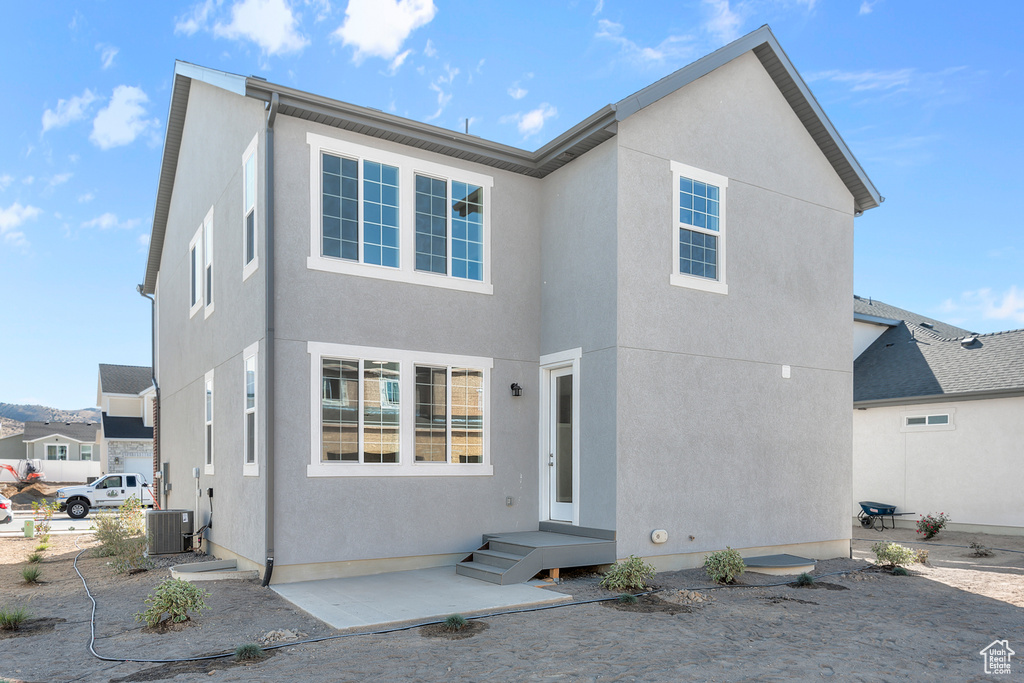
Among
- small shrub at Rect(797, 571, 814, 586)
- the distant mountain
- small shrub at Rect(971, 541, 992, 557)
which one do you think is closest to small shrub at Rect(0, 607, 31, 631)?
small shrub at Rect(797, 571, 814, 586)

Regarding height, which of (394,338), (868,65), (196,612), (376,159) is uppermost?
(868,65)

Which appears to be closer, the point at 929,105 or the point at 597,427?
the point at 597,427

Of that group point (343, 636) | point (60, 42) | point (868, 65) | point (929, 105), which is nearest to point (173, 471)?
point (343, 636)

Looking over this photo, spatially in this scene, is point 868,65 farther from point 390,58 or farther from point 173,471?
point 173,471

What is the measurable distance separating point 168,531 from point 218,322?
12.1ft

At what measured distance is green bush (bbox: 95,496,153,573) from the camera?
34.4 feet

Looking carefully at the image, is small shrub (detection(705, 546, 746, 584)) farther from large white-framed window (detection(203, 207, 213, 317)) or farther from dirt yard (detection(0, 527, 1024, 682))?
large white-framed window (detection(203, 207, 213, 317))

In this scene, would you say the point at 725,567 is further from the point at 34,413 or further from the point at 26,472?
the point at 34,413

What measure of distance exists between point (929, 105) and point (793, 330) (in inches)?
623

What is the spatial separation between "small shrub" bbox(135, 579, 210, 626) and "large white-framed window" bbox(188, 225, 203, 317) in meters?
7.16

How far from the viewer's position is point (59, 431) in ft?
150

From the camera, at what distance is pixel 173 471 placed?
15.7 meters

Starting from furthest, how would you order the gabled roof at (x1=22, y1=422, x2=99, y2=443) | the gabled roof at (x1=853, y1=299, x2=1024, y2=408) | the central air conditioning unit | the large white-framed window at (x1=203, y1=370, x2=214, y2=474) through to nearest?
1. the gabled roof at (x1=22, y1=422, x2=99, y2=443)
2. the gabled roof at (x1=853, y1=299, x2=1024, y2=408)
3. the large white-framed window at (x1=203, y1=370, x2=214, y2=474)
4. the central air conditioning unit

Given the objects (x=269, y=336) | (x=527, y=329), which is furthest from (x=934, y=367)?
(x=269, y=336)
